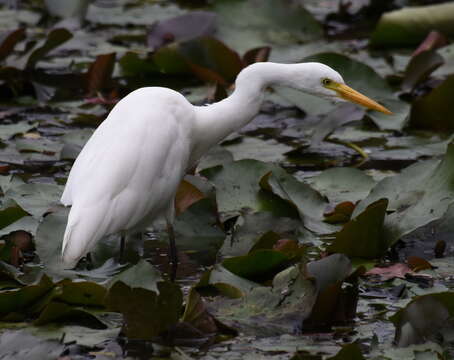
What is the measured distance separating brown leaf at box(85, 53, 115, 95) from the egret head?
2092 mm

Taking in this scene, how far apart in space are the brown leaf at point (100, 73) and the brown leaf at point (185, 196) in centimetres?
182

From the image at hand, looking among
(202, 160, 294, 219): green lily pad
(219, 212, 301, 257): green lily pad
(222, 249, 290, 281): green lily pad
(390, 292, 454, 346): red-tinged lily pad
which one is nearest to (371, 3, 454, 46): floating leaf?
(202, 160, 294, 219): green lily pad

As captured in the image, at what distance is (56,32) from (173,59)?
29.3 inches

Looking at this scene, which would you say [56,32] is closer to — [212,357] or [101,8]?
[101,8]

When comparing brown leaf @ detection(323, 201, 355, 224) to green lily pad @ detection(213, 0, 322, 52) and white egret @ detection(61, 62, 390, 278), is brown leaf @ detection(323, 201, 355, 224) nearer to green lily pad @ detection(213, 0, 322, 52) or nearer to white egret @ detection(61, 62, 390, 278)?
white egret @ detection(61, 62, 390, 278)

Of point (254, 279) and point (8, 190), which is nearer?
point (254, 279)

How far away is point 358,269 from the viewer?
11.9ft

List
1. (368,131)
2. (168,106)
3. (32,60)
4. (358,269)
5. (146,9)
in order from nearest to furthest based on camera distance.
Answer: (358,269)
(168,106)
(368,131)
(32,60)
(146,9)

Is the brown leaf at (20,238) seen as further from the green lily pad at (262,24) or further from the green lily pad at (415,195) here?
the green lily pad at (262,24)

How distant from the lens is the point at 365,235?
3816 millimetres

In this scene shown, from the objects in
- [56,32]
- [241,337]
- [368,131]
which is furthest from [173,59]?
[241,337]

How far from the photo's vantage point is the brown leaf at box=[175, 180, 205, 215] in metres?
4.15

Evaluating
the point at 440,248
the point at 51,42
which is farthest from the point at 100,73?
the point at 440,248

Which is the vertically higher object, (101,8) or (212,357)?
(212,357)
